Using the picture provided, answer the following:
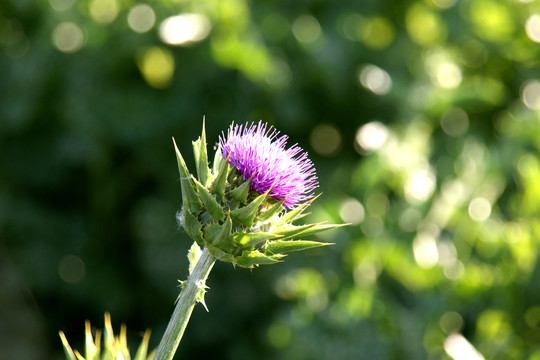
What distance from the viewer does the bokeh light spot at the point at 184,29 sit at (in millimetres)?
4254

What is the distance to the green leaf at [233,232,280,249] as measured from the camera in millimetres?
1433

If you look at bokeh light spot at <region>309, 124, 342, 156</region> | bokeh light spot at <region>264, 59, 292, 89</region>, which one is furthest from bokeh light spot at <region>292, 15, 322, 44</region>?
bokeh light spot at <region>309, 124, 342, 156</region>

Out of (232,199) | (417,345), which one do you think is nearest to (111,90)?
(417,345)

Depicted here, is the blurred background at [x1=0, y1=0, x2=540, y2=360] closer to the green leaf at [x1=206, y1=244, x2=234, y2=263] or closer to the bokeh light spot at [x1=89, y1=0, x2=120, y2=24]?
the bokeh light spot at [x1=89, y1=0, x2=120, y2=24]

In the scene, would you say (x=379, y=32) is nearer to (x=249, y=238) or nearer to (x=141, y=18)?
(x=141, y=18)

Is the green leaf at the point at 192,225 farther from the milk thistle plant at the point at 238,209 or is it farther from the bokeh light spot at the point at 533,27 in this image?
the bokeh light spot at the point at 533,27

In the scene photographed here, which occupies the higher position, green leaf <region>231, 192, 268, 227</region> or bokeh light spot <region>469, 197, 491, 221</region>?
bokeh light spot <region>469, 197, 491, 221</region>

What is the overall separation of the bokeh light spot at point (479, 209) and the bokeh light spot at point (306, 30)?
146 centimetres

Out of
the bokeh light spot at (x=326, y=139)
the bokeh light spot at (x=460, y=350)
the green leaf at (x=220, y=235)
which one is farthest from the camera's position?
the bokeh light spot at (x=326, y=139)

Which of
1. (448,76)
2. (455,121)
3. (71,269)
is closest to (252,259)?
(71,269)

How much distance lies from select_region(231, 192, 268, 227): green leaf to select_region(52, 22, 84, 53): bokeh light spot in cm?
321

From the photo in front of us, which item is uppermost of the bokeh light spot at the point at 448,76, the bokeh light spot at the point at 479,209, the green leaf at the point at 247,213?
the bokeh light spot at the point at 448,76

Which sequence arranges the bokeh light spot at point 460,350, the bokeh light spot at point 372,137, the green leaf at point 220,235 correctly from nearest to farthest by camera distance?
the green leaf at point 220,235 → the bokeh light spot at point 460,350 → the bokeh light spot at point 372,137

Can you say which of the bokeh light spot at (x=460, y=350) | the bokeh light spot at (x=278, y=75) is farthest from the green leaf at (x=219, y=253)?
the bokeh light spot at (x=278, y=75)
